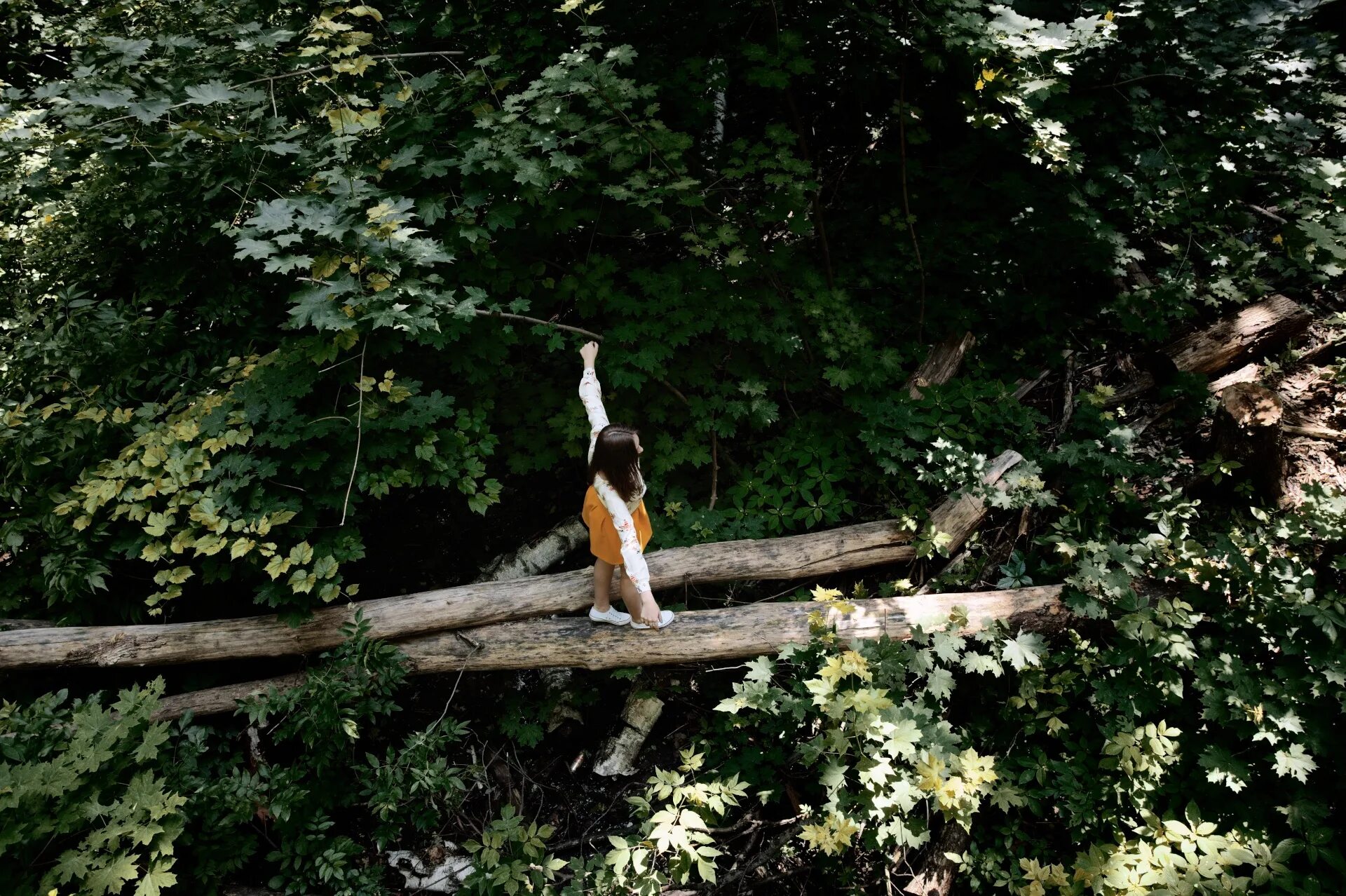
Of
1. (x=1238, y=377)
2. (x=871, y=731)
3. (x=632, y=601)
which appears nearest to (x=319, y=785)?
(x=632, y=601)

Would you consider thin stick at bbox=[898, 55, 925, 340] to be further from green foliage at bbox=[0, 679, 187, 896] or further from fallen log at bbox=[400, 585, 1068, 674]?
green foliage at bbox=[0, 679, 187, 896]

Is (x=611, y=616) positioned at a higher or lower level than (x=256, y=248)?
lower

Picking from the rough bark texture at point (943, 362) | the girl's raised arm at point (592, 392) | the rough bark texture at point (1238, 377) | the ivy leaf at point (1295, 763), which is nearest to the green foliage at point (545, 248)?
the rough bark texture at point (943, 362)

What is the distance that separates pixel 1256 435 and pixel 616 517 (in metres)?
3.84

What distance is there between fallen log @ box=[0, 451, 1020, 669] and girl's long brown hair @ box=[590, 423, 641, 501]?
0.83 meters

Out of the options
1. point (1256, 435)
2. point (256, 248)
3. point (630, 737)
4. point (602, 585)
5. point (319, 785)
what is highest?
point (256, 248)

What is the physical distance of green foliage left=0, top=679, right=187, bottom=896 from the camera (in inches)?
108

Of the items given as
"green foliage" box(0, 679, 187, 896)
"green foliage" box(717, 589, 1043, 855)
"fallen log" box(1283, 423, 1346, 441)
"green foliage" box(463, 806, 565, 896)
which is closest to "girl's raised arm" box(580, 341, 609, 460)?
"green foliage" box(717, 589, 1043, 855)

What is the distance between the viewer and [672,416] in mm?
4707

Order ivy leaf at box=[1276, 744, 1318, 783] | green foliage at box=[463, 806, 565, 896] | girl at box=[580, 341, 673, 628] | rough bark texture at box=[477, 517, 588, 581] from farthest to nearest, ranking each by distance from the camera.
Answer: rough bark texture at box=[477, 517, 588, 581] < girl at box=[580, 341, 673, 628] < green foliage at box=[463, 806, 565, 896] < ivy leaf at box=[1276, 744, 1318, 783]

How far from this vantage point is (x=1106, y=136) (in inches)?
179

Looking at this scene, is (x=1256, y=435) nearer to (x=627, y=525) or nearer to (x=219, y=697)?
(x=627, y=525)

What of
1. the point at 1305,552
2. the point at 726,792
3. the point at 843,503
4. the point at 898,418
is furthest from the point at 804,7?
the point at 726,792

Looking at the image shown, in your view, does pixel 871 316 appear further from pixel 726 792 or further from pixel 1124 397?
pixel 726 792
